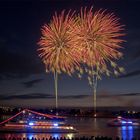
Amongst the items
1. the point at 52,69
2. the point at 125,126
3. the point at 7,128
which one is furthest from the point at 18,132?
the point at 125,126

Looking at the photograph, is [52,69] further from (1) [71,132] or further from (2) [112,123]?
(2) [112,123]

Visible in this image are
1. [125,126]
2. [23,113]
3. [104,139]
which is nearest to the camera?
[104,139]

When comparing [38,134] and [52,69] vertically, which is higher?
[52,69]

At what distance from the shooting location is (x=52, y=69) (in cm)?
3322

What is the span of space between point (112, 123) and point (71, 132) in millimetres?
49365

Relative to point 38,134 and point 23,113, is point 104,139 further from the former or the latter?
point 23,113

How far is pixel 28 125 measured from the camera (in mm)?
67500

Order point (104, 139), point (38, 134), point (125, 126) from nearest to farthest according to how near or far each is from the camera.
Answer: point (104, 139) < point (38, 134) < point (125, 126)

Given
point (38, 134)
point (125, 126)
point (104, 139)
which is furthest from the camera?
point (125, 126)

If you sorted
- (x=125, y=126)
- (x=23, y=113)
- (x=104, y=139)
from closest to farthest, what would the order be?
1. (x=104, y=139)
2. (x=23, y=113)
3. (x=125, y=126)

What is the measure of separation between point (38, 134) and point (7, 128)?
6.17 m

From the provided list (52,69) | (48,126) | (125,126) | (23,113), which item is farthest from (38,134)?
(125,126)

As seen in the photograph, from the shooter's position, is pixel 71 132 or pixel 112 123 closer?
pixel 71 132

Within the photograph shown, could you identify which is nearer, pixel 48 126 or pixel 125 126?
pixel 48 126
